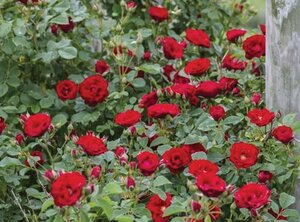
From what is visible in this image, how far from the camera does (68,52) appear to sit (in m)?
2.83

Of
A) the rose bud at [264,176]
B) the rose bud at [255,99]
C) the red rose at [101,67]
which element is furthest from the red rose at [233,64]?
the rose bud at [264,176]

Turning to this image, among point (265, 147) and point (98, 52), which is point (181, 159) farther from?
point (98, 52)

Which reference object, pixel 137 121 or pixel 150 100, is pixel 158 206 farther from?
pixel 150 100

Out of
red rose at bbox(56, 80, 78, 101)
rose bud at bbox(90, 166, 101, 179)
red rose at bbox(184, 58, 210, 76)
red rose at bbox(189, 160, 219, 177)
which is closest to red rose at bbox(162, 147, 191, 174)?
red rose at bbox(189, 160, 219, 177)

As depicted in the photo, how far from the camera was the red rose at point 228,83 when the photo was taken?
8.76 feet

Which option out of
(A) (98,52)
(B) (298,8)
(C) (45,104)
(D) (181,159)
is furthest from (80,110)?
(B) (298,8)

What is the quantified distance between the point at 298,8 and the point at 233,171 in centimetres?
54

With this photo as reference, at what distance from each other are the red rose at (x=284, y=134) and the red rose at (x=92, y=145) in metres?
0.52

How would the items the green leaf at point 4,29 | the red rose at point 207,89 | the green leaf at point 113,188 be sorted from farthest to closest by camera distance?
the green leaf at point 4,29
the red rose at point 207,89
the green leaf at point 113,188

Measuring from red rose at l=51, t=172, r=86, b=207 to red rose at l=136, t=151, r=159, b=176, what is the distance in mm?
338

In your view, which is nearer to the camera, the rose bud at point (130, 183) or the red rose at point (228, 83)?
the rose bud at point (130, 183)

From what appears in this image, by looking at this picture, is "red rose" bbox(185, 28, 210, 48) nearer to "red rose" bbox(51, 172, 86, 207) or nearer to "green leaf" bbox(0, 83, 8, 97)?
"green leaf" bbox(0, 83, 8, 97)

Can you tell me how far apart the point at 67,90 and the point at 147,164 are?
2.32 ft

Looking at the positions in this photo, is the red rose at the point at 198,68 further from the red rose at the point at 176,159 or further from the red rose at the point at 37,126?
the red rose at the point at 37,126
